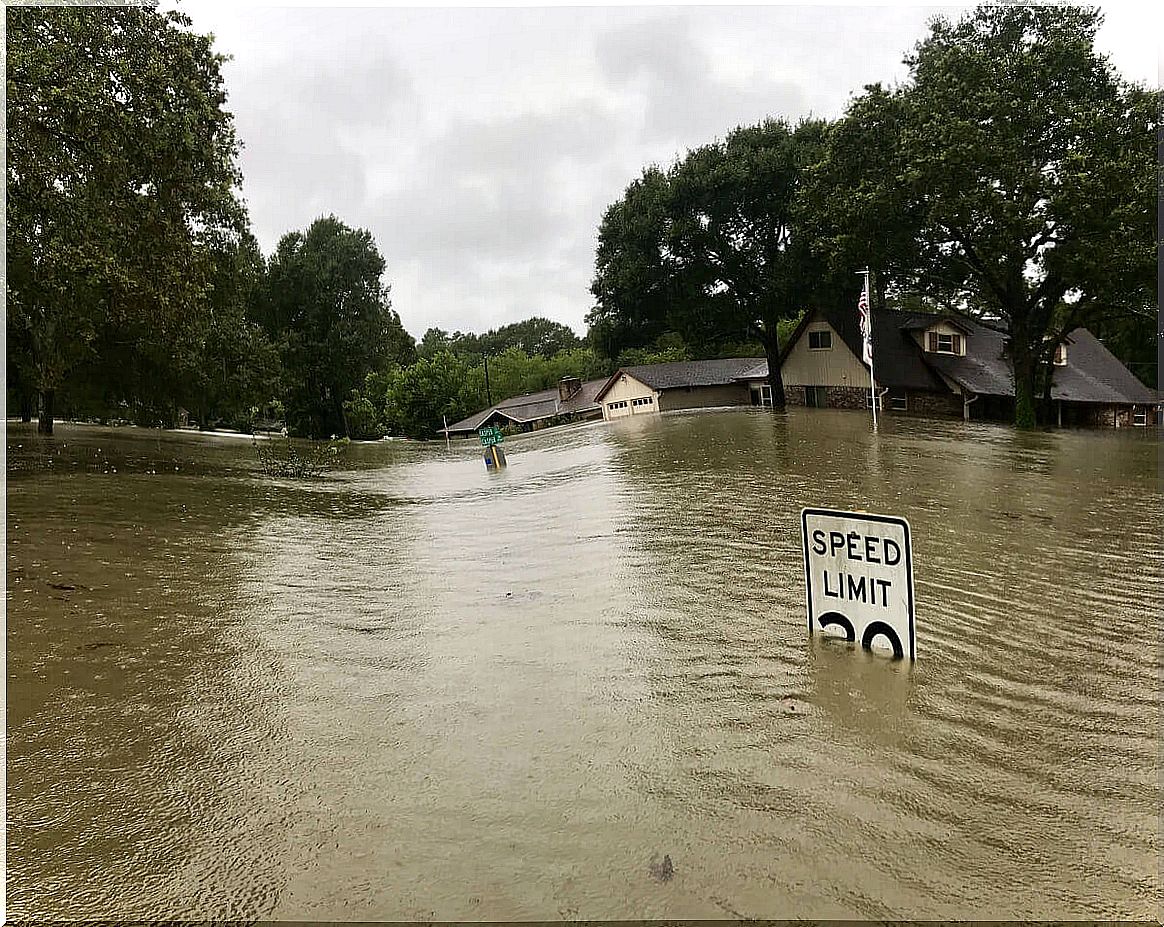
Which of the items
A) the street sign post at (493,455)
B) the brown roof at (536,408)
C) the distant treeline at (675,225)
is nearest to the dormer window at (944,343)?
the distant treeline at (675,225)

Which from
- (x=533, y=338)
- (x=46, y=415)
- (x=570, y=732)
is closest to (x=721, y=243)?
(x=46, y=415)

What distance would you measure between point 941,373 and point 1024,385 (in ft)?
20.5

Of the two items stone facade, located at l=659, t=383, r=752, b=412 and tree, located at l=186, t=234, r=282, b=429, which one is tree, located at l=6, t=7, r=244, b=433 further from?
stone facade, located at l=659, t=383, r=752, b=412

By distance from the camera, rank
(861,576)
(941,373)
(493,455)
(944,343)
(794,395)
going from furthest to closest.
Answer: (794,395), (944,343), (941,373), (493,455), (861,576)

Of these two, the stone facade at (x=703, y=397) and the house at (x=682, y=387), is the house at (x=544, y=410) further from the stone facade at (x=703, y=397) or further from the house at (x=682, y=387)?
the stone facade at (x=703, y=397)

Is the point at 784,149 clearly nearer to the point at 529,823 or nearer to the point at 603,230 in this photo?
the point at 603,230

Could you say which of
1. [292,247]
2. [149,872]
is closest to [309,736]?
[149,872]

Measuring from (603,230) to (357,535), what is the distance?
3474 cm

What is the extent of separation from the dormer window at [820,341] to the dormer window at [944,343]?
15.7 ft

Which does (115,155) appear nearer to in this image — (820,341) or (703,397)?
(820,341)

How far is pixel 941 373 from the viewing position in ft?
122

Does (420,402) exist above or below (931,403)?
above

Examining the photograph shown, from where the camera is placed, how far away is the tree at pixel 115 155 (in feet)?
37.3

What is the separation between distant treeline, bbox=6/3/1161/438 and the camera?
496 inches
